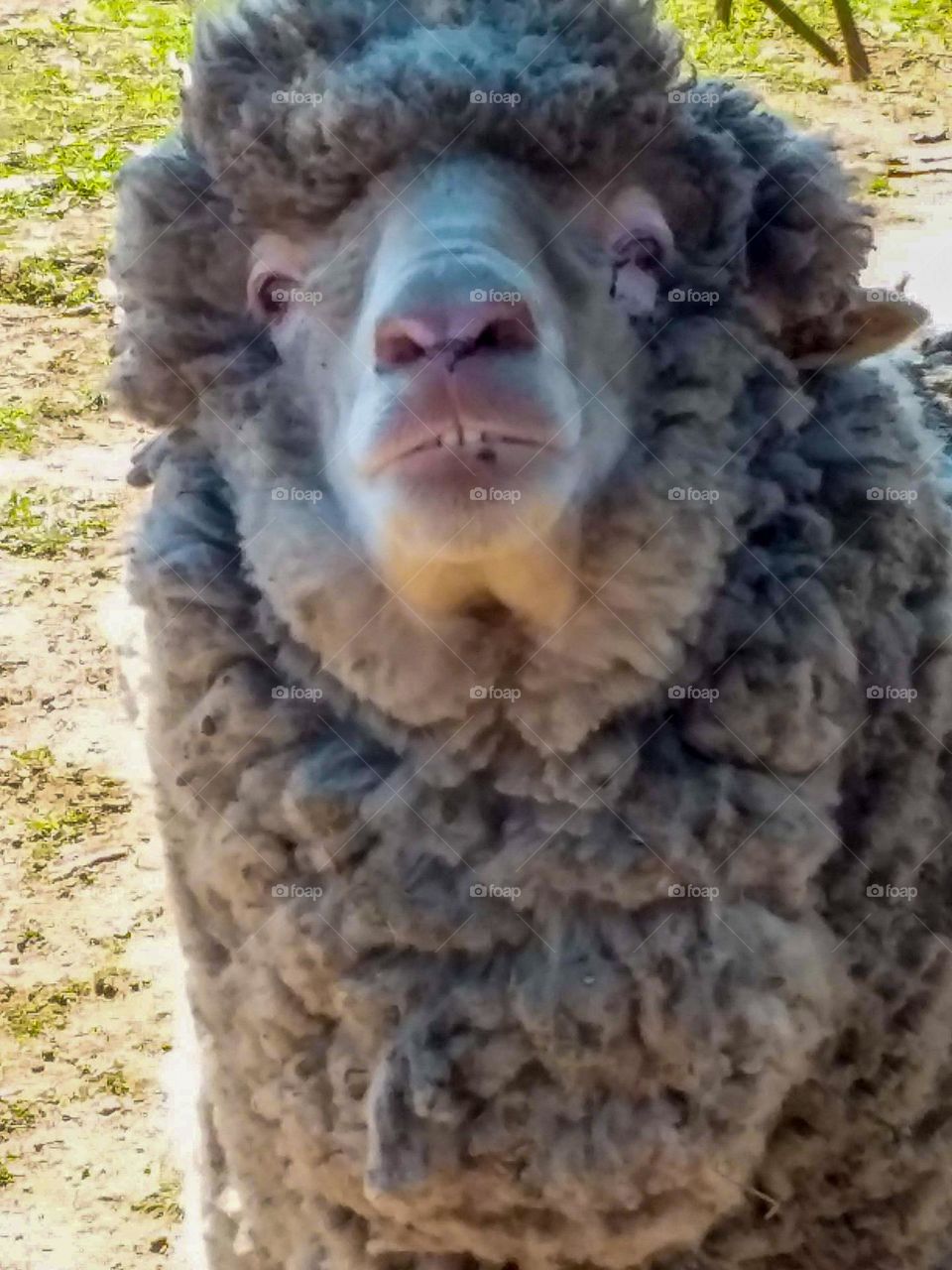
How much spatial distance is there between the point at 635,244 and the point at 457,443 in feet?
1.14

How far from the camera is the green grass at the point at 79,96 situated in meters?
6.30

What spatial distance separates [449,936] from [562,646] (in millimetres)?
267

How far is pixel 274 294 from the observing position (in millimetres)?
1454

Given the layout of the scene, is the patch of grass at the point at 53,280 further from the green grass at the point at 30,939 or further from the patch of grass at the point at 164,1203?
the patch of grass at the point at 164,1203

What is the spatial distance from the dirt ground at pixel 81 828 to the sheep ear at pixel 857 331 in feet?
0.39

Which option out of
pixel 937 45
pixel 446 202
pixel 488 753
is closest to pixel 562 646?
pixel 488 753

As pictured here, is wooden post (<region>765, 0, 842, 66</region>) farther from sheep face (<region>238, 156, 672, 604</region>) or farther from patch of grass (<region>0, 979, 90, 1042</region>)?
patch of grass (<region>0, 979, 90, 1042</region>)

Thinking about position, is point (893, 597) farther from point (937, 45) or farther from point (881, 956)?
point (937, 45)

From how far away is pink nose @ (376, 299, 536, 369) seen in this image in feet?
3.83

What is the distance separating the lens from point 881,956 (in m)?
1.44

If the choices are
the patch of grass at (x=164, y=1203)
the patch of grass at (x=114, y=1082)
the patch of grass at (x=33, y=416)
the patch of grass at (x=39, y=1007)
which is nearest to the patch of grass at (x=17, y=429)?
the patch of grass at (x=33, y=416)

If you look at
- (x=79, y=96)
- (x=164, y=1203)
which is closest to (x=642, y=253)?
(x=164, y=1203)

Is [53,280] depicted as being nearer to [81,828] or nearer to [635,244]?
[81,828]

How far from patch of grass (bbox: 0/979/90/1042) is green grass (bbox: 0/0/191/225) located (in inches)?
153
